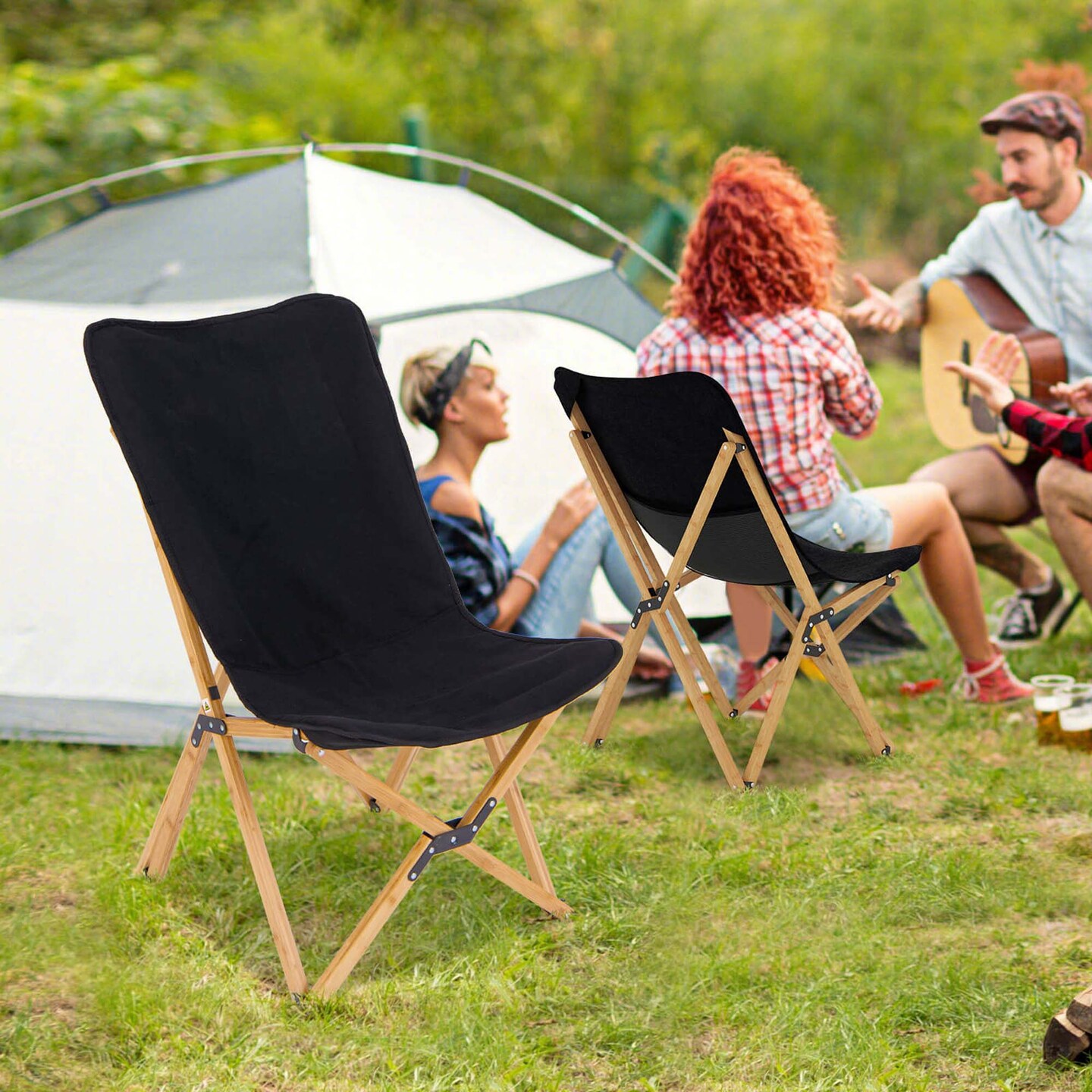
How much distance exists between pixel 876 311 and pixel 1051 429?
0.68 metres

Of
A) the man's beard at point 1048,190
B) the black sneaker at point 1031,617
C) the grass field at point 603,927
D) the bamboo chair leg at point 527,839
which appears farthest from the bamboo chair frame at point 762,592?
the man's beard at point 1048,190

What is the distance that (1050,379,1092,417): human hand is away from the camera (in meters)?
3.32

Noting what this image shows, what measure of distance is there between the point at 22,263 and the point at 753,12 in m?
11.4

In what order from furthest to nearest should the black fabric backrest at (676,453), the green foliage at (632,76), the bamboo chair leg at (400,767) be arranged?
the green foliage at (632,76)
the black fabric backrest at (676,453)
the bamboo chair leg at (400,767)

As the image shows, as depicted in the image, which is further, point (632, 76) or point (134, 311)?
point (632, 76)

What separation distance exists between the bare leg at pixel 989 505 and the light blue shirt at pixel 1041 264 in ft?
1.20

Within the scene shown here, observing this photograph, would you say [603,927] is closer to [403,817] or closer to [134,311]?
[403,817]

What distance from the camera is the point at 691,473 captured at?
2834 mm

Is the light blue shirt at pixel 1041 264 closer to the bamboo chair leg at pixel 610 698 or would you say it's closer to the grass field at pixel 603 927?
the grass field at pixel 603 927

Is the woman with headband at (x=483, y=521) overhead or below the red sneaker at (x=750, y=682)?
overhead

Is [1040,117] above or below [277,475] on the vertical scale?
above

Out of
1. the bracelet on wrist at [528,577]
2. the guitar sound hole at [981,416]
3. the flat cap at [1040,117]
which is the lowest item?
the bracelet on wrist at [528,577]

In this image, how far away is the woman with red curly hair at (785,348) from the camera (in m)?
3.11

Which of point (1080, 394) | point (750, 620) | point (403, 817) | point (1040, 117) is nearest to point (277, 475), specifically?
point (403, 817)
